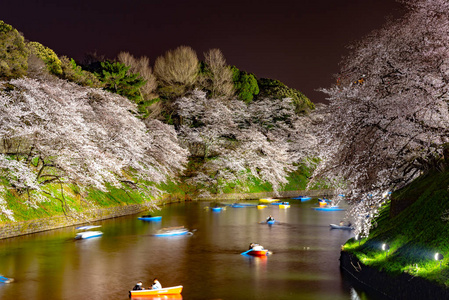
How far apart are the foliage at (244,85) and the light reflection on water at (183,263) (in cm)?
4333

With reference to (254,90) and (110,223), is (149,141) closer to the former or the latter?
(110,223)

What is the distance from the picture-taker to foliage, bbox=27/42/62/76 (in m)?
45.1

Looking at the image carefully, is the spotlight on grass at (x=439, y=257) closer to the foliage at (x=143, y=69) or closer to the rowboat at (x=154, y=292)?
the rowboat at (x=154, y=292)

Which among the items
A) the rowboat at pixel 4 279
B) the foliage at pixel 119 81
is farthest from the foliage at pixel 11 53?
the rowboat at pixel 4 279

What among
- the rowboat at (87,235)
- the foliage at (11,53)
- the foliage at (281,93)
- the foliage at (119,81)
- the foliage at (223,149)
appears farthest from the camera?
the foliage at (281,93)

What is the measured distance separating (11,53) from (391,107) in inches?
1167

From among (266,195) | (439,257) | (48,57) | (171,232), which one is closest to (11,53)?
(48,57)

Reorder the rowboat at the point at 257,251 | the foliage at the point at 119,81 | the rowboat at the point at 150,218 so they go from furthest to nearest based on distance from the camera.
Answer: the foliage at the point at 119,81
the rowboat at the point at 150,218
the rowboat at the point at 257,251

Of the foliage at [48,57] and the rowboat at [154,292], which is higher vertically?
the foliage at [48,57]

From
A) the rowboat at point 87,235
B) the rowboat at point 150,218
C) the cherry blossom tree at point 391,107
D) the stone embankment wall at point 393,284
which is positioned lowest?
the stone embankment wall at point 393,284

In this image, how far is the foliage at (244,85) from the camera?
→ 8031 cm

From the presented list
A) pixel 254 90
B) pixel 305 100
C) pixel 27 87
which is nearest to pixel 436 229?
pixel 27 87

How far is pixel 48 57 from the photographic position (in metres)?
47.2

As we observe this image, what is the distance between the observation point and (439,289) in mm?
13789
